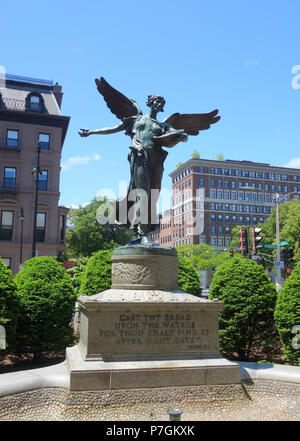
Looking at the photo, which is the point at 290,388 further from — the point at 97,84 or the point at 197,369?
the point at 97,84

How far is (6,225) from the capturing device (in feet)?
128

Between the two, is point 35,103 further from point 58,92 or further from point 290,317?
point 290,317

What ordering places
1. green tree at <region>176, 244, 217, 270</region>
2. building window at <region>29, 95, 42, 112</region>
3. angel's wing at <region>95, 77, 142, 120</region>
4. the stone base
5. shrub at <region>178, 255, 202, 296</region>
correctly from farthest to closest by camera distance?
green tree at <region>176, 244, 217, 270</region>
building window at <region>29, 95, 42, 112</region>
shrub at <region>178, 255, 202, 296</region>
angel's wing at <region>95, 77, 142, 120</region>
the stone base

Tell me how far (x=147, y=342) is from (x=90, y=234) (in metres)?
43.5

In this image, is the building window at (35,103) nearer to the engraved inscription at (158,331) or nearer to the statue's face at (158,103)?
the statue's face at (158,103)

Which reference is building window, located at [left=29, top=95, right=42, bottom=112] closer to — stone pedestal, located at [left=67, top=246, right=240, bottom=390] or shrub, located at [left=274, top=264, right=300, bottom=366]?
shrub, located at [left=274, top=264, right=300, bottom=366]

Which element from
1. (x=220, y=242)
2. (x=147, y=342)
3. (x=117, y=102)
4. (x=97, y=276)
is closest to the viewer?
(x=147, y=342)

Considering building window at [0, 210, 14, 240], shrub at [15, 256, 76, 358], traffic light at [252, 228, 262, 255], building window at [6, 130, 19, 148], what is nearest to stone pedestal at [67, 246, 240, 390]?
shrub at [15, 256, 76, 358]

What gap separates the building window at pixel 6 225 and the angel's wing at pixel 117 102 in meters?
32.9

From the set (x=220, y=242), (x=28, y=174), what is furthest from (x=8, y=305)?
(x=220, y=242)

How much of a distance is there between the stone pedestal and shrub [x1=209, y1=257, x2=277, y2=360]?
95.4 inches

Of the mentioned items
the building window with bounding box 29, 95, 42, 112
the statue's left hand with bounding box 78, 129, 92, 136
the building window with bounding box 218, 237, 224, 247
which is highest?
the building window with bounding box 29, 95, 42, 112

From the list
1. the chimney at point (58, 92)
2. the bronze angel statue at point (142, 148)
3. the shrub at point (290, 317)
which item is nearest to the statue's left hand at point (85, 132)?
the bronze angel statue at point (142, 148)

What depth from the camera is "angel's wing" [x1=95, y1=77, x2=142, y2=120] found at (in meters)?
8.59
